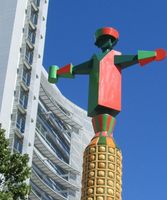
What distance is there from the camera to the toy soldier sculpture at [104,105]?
58.1 ft

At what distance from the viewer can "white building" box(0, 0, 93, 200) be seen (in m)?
52.4

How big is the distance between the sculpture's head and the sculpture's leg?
10.4ft

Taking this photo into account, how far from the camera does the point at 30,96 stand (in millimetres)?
56031

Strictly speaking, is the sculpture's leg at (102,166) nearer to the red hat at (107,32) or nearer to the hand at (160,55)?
the hand at (160,55)

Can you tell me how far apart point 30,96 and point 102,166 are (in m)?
38.7

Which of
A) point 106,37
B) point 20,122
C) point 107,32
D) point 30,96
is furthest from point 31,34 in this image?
point 107,32

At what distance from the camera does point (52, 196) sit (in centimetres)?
7512

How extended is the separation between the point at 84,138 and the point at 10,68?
3925 centimetres

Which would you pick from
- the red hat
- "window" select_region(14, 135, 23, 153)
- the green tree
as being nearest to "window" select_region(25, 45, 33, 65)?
"window" select_region(14, 135, 23, 153)

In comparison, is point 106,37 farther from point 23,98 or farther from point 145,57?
point 23,98

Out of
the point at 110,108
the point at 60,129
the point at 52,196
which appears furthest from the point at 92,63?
the point at 60,129

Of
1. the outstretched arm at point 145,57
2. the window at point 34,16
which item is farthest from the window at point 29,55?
the outstretched arm at point 145,57

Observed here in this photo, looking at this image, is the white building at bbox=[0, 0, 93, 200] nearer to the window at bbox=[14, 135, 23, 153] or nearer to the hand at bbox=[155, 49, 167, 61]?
the window at bbox=[14, 135, 23, 153]

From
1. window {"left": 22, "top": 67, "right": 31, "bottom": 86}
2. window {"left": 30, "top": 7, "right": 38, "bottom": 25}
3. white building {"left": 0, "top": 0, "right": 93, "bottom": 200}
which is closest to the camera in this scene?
white building {"left": 0, "top": 0, "right": 93, "bottom": 200}
